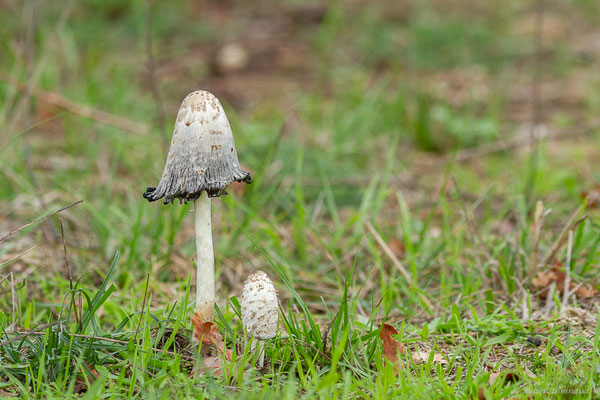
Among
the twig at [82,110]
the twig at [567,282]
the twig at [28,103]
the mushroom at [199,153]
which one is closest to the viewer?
the mushroom at [199,153]

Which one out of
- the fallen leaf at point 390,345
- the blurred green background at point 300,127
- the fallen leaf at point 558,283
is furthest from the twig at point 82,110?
the fallen leaf at point 558,283

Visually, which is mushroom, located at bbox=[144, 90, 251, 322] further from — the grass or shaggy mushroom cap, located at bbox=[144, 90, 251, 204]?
the grass

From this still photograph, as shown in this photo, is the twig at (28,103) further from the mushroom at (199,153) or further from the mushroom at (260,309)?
the mushroom at (260,309)

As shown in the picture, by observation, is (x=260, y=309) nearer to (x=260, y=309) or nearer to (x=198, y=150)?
(x=260, y=309)

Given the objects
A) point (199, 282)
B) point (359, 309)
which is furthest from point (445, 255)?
point (199, 282)

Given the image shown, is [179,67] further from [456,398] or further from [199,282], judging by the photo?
[456,398]
